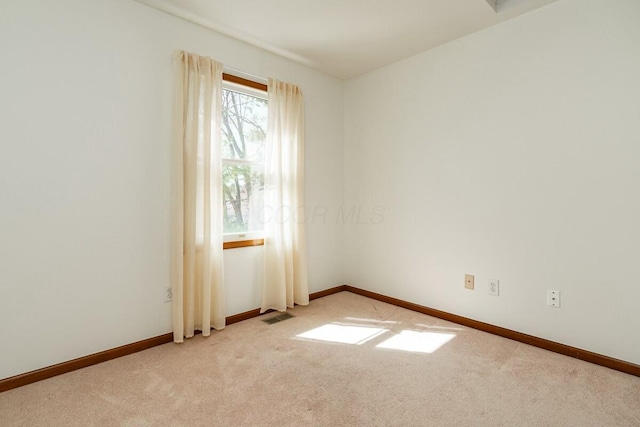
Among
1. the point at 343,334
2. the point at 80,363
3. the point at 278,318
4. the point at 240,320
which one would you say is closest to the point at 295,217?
the point at 278,318

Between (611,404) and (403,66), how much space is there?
2.96m

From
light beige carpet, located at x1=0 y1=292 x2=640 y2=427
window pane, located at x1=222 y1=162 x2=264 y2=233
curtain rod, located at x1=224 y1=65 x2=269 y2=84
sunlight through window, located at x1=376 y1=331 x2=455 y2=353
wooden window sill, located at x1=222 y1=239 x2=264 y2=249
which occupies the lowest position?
light beige carpet, located at x1=0 y1=292 x2=640 y2=427

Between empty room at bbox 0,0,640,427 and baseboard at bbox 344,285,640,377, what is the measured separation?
0.7 inches

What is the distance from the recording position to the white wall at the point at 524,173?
2.03 metres

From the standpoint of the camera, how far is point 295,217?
10.5 feet

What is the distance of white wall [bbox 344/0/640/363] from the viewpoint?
203cm

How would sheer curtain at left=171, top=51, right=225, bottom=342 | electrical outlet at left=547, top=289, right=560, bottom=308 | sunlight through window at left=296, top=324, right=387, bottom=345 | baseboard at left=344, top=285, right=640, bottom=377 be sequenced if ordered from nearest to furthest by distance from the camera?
baseboard at left=344, top=285, right=640, bottom=377 < electrical outlet at left=547, top=289, right=560, bottom=308 < sheer curtain at left=171, top=51, right=225, bottom=342 < sunlight through window at left=296, top=324, right=387, bottom=345

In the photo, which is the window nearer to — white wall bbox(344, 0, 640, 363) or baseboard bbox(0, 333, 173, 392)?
baseboard bbox(0, 333, 173, 392)

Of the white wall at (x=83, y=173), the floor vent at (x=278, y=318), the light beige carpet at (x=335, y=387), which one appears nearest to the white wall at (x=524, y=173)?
the light beige carpet at (x=335, y=387)

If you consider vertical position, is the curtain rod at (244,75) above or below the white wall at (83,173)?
above

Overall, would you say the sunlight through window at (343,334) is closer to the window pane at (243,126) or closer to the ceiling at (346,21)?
the window pane at (243,126)

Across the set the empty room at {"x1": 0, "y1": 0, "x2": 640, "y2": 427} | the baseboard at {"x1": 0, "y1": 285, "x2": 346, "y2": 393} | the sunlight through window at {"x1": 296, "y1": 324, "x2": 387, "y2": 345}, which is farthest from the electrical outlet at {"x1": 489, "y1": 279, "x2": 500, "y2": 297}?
the baseboard at {"x1": 0, "y1": 285, "x2": 346, "y2": 393}

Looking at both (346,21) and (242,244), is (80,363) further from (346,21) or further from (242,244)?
(346,21)

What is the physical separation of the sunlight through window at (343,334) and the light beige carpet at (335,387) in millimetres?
19
